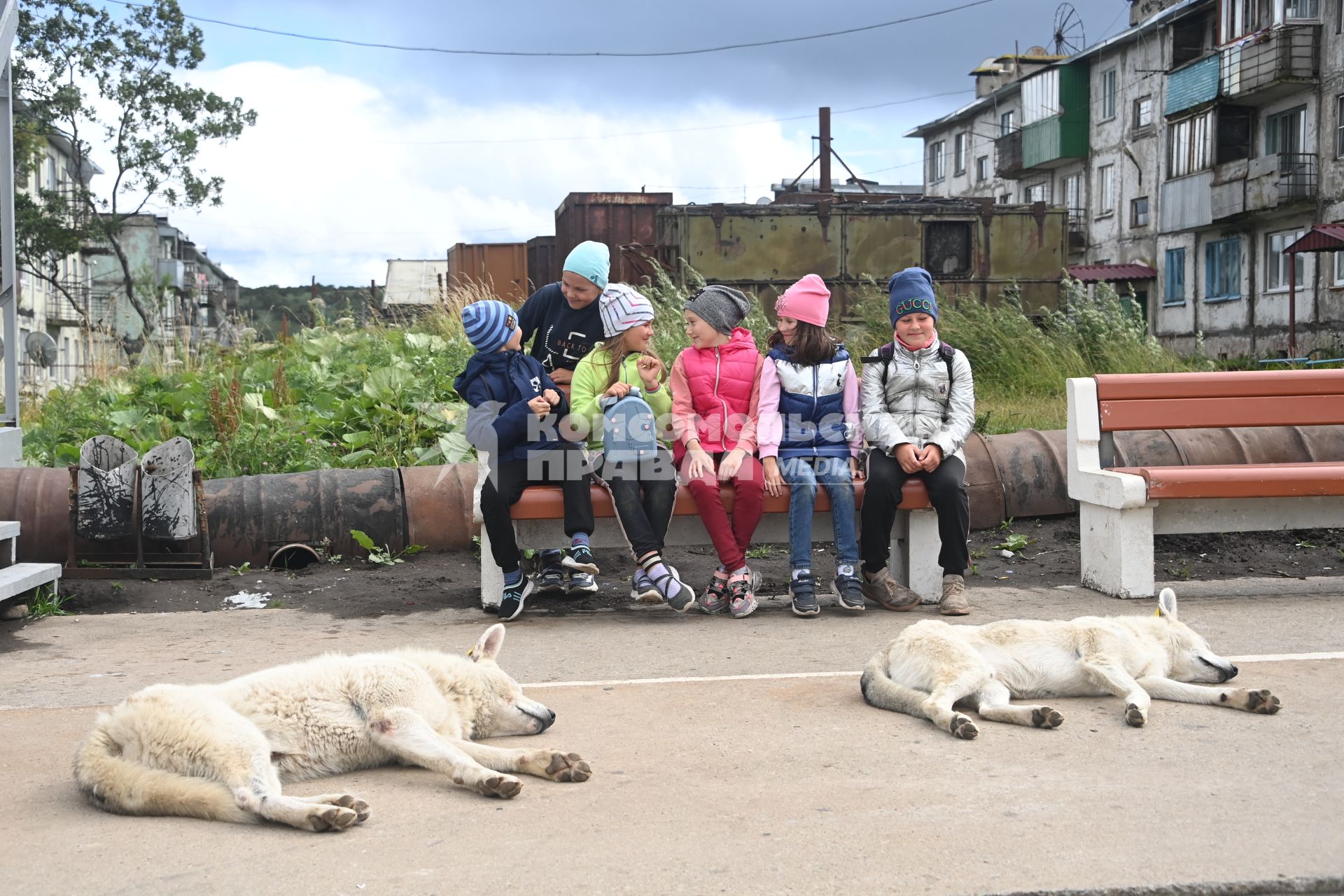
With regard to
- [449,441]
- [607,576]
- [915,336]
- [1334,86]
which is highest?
[1334,86]

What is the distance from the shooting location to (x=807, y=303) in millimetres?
6277

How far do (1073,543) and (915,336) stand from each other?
221cm

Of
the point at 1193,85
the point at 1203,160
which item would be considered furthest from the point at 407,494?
the point at 1203,160

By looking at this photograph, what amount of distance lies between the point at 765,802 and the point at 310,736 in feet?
4.23

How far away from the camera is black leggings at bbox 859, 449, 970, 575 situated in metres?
6.11

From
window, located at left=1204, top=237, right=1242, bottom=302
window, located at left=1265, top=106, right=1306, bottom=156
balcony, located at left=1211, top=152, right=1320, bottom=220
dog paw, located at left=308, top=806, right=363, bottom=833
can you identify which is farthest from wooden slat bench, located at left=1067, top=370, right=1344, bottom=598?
window, located at left=1204, top=237, right=1242, bottom=302

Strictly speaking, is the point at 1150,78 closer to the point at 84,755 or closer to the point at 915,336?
the point at 915,336

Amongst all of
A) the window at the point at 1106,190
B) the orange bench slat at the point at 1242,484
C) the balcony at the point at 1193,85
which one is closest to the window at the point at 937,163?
the window at the point at 1106,190

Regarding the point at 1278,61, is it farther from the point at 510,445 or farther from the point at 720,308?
the point at 510,445

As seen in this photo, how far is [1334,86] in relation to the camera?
104 feet

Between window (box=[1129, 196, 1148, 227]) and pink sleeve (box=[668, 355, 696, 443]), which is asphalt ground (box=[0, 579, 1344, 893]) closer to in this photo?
pink sleeve (box=[668, 355, 696, 443])

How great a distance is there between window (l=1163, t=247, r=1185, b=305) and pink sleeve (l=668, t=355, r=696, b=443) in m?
37.1

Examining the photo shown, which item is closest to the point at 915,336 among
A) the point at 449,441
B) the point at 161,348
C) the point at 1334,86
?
the point at 449,441

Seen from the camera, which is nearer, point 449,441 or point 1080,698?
point 1080,698
